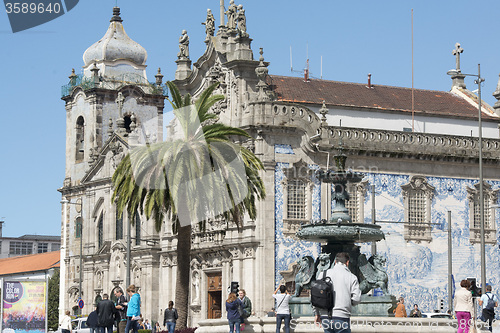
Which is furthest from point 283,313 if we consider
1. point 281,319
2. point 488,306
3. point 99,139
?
point 99,139

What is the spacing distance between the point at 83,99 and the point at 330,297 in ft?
199

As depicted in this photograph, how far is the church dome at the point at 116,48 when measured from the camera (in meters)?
76.9

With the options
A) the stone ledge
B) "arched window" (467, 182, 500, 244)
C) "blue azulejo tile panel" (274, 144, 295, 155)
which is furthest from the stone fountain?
"arched window" (467, 182, 500, 244)

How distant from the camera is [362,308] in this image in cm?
2877

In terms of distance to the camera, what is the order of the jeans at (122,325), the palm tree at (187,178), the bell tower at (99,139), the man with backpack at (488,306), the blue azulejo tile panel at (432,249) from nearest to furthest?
the man with backpack at (488,306) → the jeans at (122,325) → the palm tree at (187,178) → the blue azulejo tile panel at (432,249) → the bell tower at (99,139)

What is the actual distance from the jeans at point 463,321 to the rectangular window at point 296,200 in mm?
27284

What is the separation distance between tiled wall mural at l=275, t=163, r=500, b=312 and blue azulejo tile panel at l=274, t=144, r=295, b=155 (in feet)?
2.10

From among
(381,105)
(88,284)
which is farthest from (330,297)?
(88,284)

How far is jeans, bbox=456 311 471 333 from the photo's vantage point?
2433 cm

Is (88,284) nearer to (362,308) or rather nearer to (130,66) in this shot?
(130,66)

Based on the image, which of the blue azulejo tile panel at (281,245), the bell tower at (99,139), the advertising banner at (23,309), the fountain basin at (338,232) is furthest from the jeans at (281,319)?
the bell tower at (99,139)

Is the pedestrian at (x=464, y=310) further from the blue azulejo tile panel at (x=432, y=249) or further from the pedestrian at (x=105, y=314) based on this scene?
the blue azulejo tile panel at (x=432, y=249)

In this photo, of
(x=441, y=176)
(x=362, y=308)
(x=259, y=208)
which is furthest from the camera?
(x=441, y=176)

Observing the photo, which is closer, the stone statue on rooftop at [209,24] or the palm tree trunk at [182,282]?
the palm tree trunk at [182,282]
